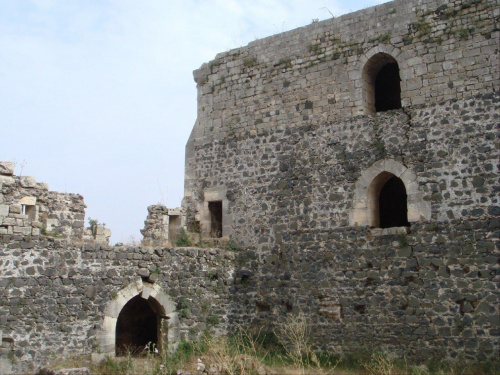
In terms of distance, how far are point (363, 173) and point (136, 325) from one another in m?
6.92

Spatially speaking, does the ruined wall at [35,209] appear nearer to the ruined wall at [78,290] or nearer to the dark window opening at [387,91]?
the ruined wall at [78,290]

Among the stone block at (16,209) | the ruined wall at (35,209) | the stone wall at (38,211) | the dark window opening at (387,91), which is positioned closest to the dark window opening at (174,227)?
the stone wall at (38,211)

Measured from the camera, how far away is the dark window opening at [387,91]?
13.8 metres

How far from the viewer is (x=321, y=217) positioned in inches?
480

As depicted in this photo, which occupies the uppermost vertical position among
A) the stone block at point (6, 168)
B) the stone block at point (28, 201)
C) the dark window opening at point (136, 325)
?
the stone block at point (6, 168)

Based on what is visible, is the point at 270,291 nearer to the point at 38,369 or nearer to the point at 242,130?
the point at 242,130

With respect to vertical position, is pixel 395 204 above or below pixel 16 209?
above

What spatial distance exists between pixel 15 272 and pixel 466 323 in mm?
7975

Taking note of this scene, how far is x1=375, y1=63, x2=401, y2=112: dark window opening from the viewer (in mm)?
13824

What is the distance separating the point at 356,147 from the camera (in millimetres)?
12039

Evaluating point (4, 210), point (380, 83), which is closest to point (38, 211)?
point (4, 210)

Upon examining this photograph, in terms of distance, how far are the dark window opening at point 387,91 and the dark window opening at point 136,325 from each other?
7.39 m

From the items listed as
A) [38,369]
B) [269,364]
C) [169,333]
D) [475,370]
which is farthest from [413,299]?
[38,369]

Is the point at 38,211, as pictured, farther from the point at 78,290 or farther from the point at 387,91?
the point at 387,91
